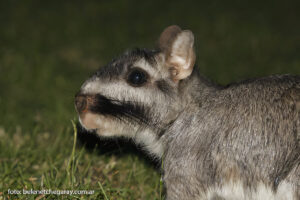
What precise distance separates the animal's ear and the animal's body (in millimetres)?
10

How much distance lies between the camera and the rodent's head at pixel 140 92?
14.1 ft

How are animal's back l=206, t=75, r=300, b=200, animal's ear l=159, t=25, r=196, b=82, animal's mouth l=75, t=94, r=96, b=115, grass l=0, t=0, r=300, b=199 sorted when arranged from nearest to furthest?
animal's back l=206, t=75, r=300, b=200
animal's mouth l=75, t=94, r=96, b=115
animal's ear l=159, t=25, r=196, b=82
grass l=0, t=0, r=300, b=199

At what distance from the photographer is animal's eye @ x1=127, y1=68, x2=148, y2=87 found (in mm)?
4379

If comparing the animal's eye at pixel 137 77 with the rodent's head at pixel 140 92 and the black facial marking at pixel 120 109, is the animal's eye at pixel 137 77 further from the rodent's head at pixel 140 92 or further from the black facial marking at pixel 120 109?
the black facial marking at pixel 120 109

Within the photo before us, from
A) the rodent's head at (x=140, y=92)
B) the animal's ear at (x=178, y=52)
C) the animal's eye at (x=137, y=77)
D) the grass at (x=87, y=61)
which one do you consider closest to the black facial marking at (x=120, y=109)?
the rodent's head at (x=140, y=92)

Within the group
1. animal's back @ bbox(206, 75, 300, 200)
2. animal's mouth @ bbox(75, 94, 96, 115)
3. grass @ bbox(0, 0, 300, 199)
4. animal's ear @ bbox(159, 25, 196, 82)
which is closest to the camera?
animal's back @ bbox(206, 75, 300, 200)

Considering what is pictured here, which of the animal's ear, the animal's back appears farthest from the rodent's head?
the animal's back

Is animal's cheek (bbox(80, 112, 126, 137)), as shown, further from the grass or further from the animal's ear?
the animal's ear

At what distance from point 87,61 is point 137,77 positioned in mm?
6385

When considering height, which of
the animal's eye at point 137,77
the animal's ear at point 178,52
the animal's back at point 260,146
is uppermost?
the animal's ear at point 178,52

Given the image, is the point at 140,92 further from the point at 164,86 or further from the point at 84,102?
the point at 84,102

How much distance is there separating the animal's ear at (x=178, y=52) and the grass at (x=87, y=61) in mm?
1182

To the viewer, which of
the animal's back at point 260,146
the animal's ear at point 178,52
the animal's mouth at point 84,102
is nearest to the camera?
the animal's back at point 260,146

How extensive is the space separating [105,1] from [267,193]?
1217 cm
